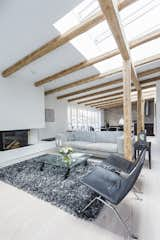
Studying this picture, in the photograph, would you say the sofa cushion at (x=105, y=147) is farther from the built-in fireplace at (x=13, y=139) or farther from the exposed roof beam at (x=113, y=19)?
the built-in fireplace at (x=13, y=139)

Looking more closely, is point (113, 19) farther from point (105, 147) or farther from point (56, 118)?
point (56, 118)

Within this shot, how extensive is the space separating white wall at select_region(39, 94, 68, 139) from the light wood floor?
4553mm

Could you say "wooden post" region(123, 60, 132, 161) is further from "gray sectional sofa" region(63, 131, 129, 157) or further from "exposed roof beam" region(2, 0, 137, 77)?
"exposed roof beam" region(2, 0, 137, 77)

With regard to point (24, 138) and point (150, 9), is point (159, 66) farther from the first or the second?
point (24, 138)

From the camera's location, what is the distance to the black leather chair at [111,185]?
1.40 metres

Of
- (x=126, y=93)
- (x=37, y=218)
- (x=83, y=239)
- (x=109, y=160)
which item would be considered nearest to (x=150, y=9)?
(x=126, y=93)

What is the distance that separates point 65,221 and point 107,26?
3617 millimetres

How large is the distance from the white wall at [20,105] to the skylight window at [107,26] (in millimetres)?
2528

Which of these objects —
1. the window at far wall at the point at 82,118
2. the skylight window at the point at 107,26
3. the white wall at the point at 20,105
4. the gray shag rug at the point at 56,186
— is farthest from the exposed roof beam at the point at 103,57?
the window at far wall at the point at 82,118

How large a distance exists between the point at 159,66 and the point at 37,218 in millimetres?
5356

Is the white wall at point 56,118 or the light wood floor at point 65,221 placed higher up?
the white wall at point 56,118

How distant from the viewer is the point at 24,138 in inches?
196

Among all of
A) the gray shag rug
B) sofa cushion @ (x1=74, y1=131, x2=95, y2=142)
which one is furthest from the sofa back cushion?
the gray shag rug

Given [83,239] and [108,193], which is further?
[108,193]
